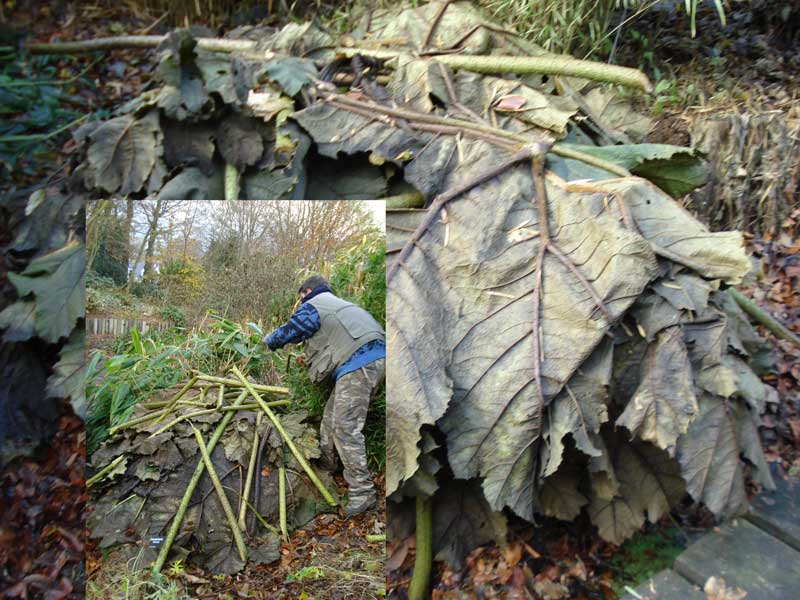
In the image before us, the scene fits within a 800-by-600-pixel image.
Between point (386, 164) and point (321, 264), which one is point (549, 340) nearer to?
point (321, 264)

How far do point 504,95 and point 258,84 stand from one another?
0.66 metres

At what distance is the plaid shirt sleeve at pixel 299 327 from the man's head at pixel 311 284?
0.9 inches

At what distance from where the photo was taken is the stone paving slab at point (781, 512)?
5.13 feet

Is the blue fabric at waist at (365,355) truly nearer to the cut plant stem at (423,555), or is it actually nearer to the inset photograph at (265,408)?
the inset photograph at (265,408)

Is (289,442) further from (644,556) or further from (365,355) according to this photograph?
(644,556)

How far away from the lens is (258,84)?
5.67 feet

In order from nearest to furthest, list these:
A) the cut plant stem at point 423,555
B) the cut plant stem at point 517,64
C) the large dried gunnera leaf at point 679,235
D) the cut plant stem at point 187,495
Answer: the cut plant stem at point 187,495
the large dried gunnera leaf at point 679,235
the cut plant stem at point 423,555
the cut plant stem at point 517,64

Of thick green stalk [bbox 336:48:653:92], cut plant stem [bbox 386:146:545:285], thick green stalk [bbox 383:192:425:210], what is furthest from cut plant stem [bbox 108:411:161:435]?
thick green stalk [bbox 336:48:653:92]

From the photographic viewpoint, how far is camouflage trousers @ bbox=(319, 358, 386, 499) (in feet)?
4.08

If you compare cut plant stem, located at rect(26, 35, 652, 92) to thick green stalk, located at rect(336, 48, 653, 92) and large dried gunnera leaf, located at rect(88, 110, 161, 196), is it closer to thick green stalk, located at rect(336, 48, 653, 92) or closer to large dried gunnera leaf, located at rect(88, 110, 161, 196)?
thick green stalk, located at rect(336, 48, 653, 92)

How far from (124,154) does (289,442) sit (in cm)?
82

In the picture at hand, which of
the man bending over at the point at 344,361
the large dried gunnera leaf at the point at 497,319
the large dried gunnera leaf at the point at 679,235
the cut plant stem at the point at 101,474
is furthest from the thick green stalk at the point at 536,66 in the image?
the cut plant stem at the point at 101,474

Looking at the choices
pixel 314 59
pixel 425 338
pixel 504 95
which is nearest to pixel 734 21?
pixel 504 95

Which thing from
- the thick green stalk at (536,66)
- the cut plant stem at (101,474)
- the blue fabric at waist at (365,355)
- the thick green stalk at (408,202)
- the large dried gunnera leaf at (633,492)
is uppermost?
the thick green stalk at (536,66)
